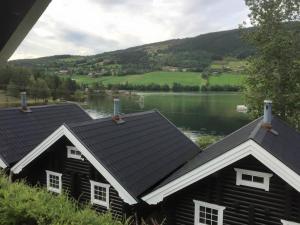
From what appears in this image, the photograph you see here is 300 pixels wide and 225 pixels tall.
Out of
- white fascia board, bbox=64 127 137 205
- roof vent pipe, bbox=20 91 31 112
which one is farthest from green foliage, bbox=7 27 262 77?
white fascia board, bbox=64 127 137 205

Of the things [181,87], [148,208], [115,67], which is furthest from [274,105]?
[115,67]

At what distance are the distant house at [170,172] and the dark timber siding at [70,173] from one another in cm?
4

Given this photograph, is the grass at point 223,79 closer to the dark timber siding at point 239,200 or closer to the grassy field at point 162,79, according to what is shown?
the grassy field at point 162,79

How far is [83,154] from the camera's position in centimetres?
1192

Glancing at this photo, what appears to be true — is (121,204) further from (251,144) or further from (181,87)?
(181,87)

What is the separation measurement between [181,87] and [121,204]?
399ft

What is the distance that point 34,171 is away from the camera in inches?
566

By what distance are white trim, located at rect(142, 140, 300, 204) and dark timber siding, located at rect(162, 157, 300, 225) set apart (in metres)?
0.39

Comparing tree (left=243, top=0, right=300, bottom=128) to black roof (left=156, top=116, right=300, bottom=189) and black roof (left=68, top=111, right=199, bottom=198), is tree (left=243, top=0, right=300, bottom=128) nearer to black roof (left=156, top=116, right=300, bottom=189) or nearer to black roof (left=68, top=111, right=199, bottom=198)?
black roof (left=68, top=111, right=199, bottom=198)

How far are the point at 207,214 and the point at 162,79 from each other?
131071 mm

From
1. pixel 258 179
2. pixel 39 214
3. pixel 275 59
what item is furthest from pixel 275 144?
pixel 275 59

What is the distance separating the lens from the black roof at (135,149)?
461 inches

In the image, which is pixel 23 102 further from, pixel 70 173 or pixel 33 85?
pixel 33 85

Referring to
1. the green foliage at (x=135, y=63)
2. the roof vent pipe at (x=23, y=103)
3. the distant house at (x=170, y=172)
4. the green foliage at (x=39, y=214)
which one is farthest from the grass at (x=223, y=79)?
the green foliage at (x=39, y=214)
